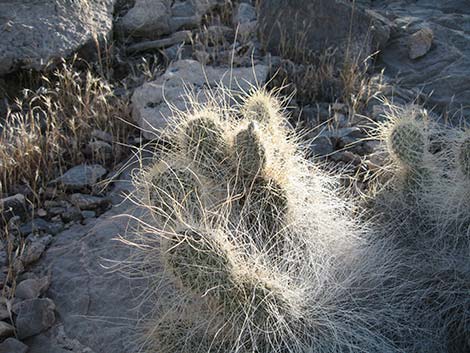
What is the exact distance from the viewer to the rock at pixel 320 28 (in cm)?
501

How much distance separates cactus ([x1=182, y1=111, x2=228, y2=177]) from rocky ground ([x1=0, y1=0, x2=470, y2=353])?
1.51ft

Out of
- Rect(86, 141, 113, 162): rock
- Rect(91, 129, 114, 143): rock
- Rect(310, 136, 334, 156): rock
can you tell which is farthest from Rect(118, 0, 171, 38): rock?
Rect(310, 136, 334, 156): rock

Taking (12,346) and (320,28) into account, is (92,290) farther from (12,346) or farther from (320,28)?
(320,28)

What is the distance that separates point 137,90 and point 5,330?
2.14 meters

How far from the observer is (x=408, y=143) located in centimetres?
309

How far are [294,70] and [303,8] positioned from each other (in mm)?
717

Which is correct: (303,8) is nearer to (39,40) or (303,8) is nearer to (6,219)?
(39,40)

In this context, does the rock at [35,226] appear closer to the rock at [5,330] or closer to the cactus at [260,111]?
the rock at [5,330]

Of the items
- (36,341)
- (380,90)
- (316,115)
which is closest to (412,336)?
(36,341)

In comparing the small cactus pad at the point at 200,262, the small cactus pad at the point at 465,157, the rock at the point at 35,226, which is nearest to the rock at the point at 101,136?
the rock at the point at 35,226

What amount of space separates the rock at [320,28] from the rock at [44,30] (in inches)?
54.6

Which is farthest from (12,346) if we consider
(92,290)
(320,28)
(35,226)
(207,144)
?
(320,28)

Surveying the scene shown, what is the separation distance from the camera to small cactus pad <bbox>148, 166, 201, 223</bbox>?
2652 mm

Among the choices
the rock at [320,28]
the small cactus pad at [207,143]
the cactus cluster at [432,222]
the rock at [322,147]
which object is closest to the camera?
the cactus cluster at [432,222]
